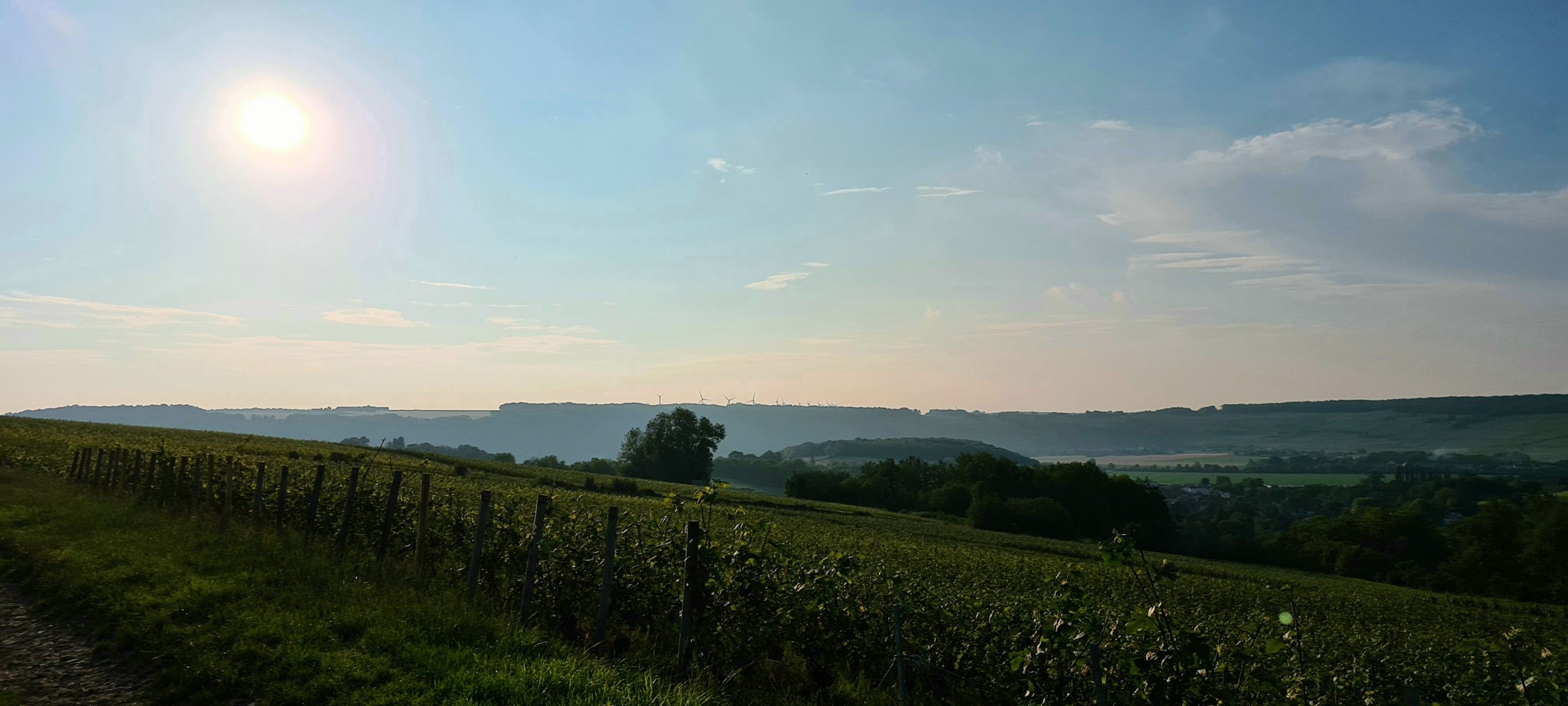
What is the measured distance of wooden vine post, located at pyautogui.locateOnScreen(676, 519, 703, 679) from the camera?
8.05 meters

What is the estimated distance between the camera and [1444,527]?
310 ft

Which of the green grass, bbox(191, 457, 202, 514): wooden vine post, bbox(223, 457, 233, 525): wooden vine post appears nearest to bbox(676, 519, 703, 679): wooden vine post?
the green grass

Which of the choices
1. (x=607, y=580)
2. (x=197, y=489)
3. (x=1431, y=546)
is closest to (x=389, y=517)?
(x=607, y=580)

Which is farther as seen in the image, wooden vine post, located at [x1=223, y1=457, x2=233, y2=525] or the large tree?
the large tree

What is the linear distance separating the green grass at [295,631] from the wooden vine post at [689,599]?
494 mm

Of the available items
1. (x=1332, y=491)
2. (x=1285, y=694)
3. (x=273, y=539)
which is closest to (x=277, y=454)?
(x=273, y=539)

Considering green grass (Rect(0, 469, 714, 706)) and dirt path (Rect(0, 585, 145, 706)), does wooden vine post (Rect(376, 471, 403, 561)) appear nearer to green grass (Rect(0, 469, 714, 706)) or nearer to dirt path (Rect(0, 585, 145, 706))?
green grass (Rect(0, 469, 714, 706))

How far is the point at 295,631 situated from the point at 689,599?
411 centimetres

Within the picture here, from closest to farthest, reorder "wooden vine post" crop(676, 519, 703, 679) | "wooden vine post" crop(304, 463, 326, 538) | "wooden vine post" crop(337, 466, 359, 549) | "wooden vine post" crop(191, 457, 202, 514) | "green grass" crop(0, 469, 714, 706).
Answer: "green grass" crop(0, 469, 714, 706) → "wooden vine post" crop(676, 519, 703, 679) → "wooden vine post" crop(337, 466, 359, 549) → "wooden vine post" crop(304, 463, 326, 538) → "wooden vine post" crop(191, 457, 202, 514)

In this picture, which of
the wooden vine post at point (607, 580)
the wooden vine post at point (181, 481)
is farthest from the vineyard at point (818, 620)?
the wooden vine post at point (181, 481)

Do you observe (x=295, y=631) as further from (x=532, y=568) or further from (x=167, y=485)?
(x=167, y=485)

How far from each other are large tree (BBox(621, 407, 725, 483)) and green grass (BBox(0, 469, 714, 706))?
98435 millimetres

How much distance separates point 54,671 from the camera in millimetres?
7656

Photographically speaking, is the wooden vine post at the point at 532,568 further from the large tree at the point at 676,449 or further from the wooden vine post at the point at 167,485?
the large tree at the point at 676,449
